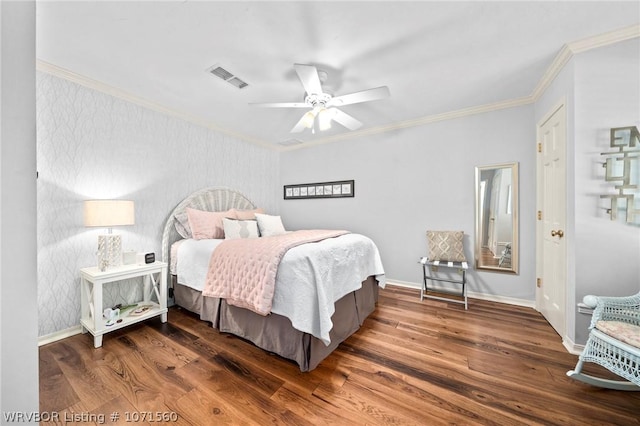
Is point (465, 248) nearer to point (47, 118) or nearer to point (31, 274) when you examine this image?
point (31, 274)

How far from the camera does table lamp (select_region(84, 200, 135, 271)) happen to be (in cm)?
211

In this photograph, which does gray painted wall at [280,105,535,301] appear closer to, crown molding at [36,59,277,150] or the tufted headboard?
the tufted headboard

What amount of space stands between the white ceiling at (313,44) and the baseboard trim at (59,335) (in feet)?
7.71

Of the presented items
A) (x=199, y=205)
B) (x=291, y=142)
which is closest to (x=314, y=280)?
(x=199, y=205)

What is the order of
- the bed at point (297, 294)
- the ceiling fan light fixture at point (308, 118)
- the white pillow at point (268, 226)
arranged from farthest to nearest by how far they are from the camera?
the white pillow at point (268, 226) → the ceiling fan light fixture at point (308, 118) → the bed at point (297, 294)

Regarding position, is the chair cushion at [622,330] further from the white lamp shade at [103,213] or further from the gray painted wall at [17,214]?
the white lamp shade at [103,213]

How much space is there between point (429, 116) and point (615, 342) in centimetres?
286

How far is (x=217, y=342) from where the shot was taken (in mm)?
2088

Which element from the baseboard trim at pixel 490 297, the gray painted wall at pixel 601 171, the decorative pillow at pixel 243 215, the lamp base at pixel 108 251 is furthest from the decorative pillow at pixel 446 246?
the lamp base at pixel 108 251

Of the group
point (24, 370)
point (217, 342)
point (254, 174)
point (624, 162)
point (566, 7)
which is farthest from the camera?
point (254, 174)

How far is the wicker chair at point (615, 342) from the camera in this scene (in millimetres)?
1313

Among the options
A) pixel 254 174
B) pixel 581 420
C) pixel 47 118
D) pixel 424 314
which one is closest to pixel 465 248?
pixel 424 314

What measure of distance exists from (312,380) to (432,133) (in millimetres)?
3326

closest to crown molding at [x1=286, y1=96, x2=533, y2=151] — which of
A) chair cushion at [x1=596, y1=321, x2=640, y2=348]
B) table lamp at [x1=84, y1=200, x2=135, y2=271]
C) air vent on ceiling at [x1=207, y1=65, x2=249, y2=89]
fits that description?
air vent on ceiling at [x1=207, y1=65, x2=249, y2=89]
